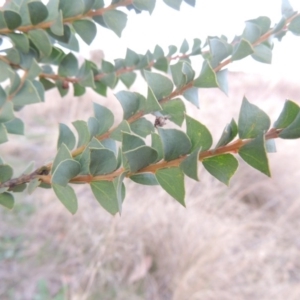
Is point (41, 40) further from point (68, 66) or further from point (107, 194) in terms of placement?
point (107, 194)

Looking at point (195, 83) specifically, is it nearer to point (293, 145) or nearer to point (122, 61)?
point (122, 61)

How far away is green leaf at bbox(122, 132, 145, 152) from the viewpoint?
10.7 inches

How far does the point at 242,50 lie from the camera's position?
37cm

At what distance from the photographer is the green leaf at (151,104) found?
0.31 metres

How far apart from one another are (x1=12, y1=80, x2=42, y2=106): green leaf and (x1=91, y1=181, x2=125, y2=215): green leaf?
15 cm

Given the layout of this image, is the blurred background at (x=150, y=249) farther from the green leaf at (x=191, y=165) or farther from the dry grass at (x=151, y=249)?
the green leaf at (x=191, y=165)

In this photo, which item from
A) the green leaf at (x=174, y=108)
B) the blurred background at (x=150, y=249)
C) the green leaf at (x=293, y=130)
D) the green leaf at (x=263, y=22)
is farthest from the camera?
the blurred background at (x=150, y=249)

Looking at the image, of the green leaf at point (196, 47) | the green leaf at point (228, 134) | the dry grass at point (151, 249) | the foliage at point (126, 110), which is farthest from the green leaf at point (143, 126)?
the dry grass at point (151, 249)

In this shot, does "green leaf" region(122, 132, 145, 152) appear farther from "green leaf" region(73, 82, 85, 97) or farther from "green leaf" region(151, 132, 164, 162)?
"green leaf" region(73, 82, 85, 97)

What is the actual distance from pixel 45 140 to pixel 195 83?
266 centimetres

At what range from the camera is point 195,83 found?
35 cm

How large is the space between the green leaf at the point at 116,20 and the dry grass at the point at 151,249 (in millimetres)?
992

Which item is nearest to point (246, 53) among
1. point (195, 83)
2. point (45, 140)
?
point (195, 83)

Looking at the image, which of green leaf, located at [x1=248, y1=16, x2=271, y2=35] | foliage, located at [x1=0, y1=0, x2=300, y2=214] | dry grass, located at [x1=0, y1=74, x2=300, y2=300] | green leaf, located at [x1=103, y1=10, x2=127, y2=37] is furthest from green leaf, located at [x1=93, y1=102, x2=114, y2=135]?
dry grass, located at [x1=0, y1=74, x2=300, y2=300]
